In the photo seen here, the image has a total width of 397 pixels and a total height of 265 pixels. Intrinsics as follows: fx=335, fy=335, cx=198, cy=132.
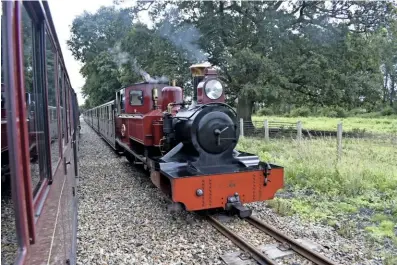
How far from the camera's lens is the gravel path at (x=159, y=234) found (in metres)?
3.91

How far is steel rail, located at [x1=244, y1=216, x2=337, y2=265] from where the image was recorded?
361 centimetres

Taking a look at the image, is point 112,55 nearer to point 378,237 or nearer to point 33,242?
point 378,237

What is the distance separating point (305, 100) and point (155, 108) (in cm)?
1270

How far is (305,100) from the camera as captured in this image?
1878 cm

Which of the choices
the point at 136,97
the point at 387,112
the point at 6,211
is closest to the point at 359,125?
the point at 387,112

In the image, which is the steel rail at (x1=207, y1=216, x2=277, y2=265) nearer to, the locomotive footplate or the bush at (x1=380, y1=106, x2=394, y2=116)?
the locomotive footplate

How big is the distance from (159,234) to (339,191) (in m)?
3.67

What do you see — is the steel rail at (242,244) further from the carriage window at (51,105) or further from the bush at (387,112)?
the bush at (387,112)

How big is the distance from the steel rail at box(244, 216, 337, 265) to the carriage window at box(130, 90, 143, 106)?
4765 millimetres

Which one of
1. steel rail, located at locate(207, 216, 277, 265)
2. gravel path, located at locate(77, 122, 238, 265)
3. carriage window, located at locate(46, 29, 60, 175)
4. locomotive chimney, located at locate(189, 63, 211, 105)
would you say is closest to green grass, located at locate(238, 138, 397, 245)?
steel rail, located at locate(207, 216, 277, 265)

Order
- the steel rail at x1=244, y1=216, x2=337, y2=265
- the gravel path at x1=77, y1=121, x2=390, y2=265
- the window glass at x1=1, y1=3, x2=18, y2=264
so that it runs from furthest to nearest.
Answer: the gravel path at x1=77, y1=121, x2=390, y2=265 → the steel rail at x1=244, y1=216, x2=337, y2=265 → the window glass at x1=1, y1=3, x2=18, y2=264

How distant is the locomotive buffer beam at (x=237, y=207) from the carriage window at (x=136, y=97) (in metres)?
4.58

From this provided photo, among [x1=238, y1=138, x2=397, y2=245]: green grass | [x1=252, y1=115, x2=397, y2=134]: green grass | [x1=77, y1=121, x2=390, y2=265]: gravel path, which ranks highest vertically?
[x1=252, y1=115, x2=397, y2=134]: green grass

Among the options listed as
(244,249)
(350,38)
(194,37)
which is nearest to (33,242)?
(244,249)
